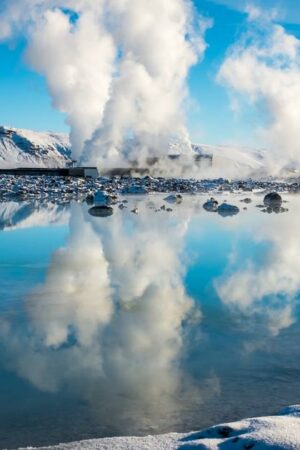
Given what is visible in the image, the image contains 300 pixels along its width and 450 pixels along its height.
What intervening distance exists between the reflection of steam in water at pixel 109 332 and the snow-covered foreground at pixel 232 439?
1.50 ft

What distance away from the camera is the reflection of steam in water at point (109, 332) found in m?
4.38

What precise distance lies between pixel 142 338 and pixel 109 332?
39 centimetres

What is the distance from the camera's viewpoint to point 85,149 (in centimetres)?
5097

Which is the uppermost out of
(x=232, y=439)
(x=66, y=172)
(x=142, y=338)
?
(x=66, y=172)

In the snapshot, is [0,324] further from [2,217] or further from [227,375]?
[2,217]

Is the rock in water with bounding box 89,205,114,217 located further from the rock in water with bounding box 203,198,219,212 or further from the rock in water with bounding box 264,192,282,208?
the rock in water with bounding box 264,192,282,208

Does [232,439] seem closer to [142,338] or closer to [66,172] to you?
[142,338]

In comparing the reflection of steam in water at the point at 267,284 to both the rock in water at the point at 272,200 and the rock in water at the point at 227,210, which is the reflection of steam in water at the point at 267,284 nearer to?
the rock in water at the point at 227,210

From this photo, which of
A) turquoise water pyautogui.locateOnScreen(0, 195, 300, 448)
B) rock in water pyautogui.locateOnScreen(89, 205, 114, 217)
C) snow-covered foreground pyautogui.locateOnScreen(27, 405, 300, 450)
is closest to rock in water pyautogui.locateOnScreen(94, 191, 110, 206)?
rock in water pyautogui.locateOnScreen(89, 205, 114, 217)

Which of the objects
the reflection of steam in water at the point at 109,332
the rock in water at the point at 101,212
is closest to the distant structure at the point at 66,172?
the rock in water at the point at 101,212

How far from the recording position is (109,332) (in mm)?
5809

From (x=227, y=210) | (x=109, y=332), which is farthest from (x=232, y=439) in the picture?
(x=227, y=210)

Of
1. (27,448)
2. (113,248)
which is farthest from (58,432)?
(113,248)

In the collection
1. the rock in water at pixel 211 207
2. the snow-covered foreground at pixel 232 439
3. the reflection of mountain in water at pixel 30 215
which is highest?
the rock in water at pixel 211 207
